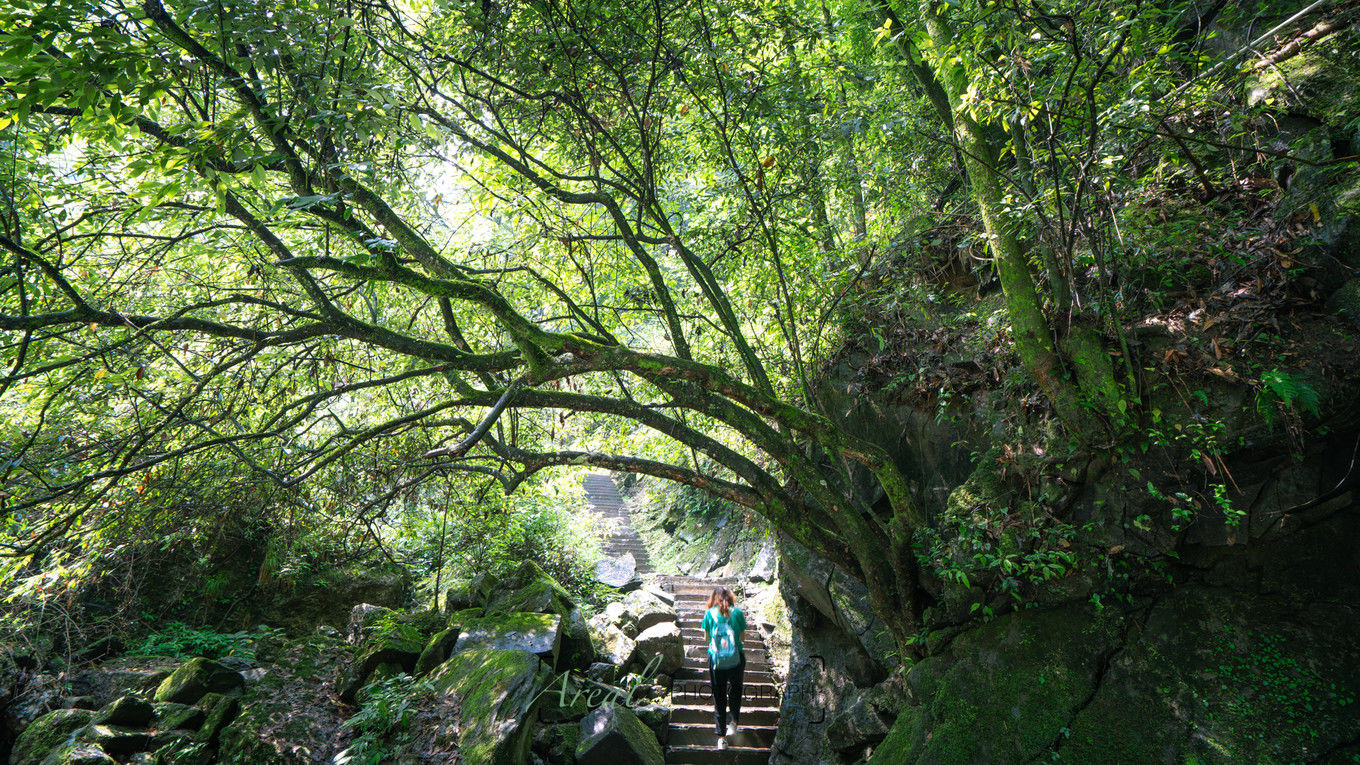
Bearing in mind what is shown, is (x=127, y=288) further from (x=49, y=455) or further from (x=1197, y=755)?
(x=1197, y=755)

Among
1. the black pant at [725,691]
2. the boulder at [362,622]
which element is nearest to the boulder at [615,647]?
the black pant at [725,691]

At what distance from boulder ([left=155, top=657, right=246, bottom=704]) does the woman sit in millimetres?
4876

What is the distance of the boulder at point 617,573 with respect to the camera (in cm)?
1285

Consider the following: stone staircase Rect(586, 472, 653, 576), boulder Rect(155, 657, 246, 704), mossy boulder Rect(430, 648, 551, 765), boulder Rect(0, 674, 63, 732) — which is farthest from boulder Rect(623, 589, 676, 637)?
boulder Rect(0, 674, 63, 732)

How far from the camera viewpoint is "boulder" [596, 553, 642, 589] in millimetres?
12854

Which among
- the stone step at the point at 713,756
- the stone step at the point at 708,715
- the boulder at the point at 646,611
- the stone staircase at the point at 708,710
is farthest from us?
the boulder at the point at 646,611

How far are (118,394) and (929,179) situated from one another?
26.1ft

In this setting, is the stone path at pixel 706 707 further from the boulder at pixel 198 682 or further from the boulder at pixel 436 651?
the boulder at pixel 198 682

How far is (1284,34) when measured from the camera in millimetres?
4648

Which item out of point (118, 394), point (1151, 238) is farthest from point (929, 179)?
point (118, 394)

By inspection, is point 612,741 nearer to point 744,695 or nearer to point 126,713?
point 744,695

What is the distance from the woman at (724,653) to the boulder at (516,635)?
1922 millimetres

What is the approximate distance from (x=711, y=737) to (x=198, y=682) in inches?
222

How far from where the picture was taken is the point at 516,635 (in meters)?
7.39
